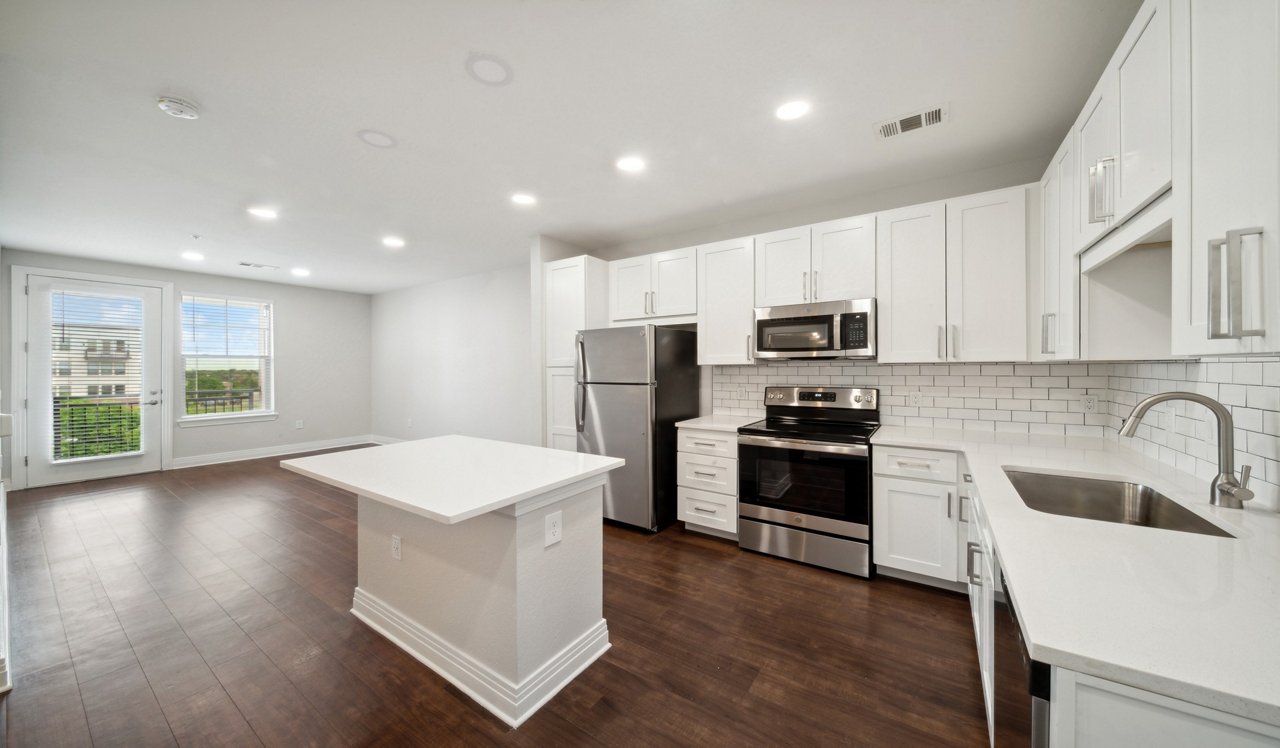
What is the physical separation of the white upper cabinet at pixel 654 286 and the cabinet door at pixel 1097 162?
2.20 meters

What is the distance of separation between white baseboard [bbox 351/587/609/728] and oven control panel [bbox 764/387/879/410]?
80.3 inches

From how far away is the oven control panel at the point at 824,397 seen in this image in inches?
124

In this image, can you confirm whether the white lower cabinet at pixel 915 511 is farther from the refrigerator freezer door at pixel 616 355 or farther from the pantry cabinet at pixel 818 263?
the refrigerator freezer door at pixel 616 355

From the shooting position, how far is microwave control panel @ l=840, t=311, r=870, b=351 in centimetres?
283

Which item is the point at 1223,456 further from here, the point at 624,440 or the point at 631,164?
the point at 624,440

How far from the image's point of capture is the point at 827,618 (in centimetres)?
229

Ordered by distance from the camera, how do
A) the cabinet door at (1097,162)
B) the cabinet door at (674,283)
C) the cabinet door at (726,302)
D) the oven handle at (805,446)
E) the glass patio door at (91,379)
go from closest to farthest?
the cabinet door at (1097,162) < the oven handle at (805,446) < the cabinet door at (726,302) < the cabinet door at (674,283) < the glass patio door at (91,379)

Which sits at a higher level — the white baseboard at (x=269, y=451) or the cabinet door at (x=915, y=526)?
the cabinet door at (x=915, y=526)

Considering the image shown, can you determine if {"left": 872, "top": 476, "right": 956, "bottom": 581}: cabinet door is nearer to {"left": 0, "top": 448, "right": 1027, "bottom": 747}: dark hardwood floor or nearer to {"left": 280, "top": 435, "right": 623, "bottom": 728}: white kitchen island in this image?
{"left": 0, "top": 448, "right": 1027, "bottom": 747}: dark hardwood floor

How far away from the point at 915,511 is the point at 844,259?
158 centimetres

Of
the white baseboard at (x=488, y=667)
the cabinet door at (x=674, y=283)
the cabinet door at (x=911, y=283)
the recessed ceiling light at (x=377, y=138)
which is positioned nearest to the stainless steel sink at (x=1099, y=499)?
the cabinet door at (x=911, y=283)

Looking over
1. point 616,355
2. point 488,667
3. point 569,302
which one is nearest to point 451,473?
point 488,667

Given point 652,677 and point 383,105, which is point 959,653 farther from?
point 383,105

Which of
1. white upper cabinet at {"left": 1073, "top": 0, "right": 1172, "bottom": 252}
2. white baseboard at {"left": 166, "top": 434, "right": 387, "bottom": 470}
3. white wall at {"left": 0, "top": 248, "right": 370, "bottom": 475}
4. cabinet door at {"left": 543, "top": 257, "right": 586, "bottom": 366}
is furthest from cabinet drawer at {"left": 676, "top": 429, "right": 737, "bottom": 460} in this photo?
white wall at {"left": 0, "top": 248, "right": 370, "bottom": 475}
